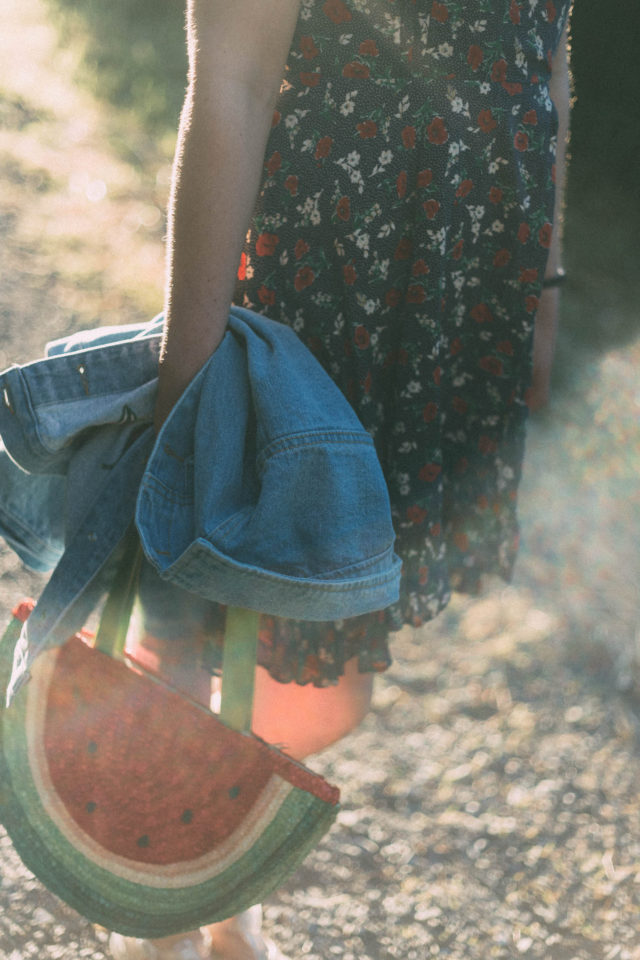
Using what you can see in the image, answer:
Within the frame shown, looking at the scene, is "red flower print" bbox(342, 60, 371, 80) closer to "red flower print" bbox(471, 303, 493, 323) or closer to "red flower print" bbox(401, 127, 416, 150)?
"red flower print" bbox(401, 127, 416, 150)

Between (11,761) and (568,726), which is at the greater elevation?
(11,761)

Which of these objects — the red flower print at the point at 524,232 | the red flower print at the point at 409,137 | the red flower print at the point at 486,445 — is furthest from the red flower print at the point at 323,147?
the red flower print at the point at 486,445

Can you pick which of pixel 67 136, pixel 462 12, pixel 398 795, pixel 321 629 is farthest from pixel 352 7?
pixel 67 136

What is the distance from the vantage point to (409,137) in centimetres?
123

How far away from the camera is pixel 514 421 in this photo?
153cm

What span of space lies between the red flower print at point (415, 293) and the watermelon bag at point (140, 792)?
51cm

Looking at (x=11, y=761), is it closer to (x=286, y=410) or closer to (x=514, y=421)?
(x=286, y=410)

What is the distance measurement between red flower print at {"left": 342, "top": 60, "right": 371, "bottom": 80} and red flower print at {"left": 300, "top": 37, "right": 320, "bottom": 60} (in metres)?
0.04

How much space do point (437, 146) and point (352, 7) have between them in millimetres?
207

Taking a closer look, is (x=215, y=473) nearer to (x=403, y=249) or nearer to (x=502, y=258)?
(x=403, y=249)

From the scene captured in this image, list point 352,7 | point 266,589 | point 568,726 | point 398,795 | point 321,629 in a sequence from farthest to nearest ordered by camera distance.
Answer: point 568,726, point 398,795, point 321,629, point 352,7, point 266,589

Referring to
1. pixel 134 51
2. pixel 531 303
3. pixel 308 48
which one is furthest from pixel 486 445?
pixel 134 51

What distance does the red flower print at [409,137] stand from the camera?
123 cm

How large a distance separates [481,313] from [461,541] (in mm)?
393
